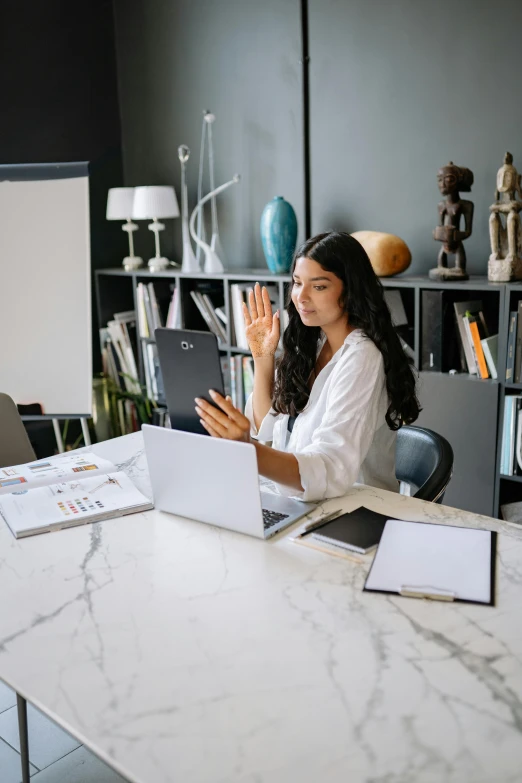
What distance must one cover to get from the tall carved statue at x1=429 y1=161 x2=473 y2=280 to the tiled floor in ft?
6.64

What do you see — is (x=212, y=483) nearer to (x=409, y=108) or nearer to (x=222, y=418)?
(x=222, y=418)

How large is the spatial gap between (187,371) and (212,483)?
0.79 feet

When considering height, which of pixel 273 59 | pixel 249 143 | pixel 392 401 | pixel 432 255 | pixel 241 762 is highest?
pixel 273 59

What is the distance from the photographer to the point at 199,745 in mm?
930

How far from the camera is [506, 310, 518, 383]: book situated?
265 cm

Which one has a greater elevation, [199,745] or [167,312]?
[167,312]

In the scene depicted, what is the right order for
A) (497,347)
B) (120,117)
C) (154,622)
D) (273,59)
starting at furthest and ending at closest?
1. (120,117)
2. (273,59)
3. (497,347)
4. (154,622)

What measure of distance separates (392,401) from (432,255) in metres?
1.51

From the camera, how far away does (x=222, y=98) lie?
3.79m

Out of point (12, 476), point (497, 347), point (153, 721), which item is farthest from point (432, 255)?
point (153, 721)

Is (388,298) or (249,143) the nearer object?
(388,298)

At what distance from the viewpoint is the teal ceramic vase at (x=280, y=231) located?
3.33 m

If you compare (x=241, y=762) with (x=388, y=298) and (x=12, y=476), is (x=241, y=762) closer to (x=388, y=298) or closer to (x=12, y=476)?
(x=12, y=476)

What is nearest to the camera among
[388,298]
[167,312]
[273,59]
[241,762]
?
[241,762]
